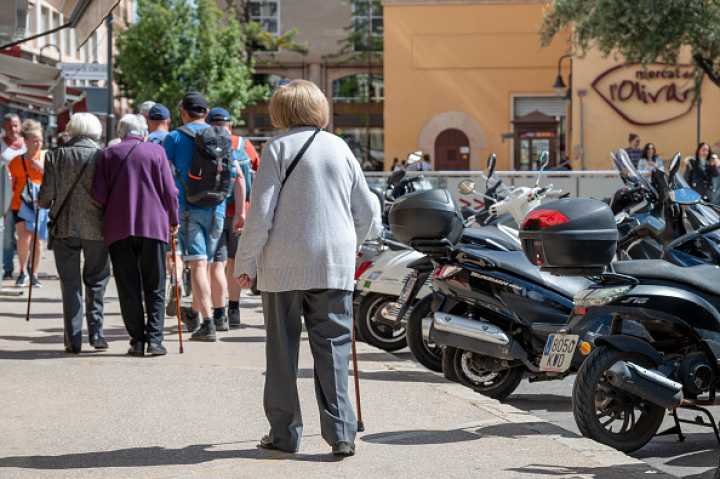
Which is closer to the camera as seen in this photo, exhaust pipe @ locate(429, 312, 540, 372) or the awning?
exhaust pipe @ locate(429, 312, 540, 372)

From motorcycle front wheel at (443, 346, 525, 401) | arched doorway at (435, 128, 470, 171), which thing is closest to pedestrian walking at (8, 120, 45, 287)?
motorcycle front wheel at (443, 346, 525, 401)

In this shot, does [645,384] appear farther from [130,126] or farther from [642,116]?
[642,116]

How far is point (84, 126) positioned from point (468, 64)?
35.1m

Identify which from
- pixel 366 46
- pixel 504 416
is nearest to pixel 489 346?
pixel 504 416

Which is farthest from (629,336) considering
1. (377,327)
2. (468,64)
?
(468,64)

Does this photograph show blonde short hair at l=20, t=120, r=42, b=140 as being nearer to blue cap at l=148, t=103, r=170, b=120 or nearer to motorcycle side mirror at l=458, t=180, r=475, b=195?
blue cap at l=148, t=103, r=170, b=120

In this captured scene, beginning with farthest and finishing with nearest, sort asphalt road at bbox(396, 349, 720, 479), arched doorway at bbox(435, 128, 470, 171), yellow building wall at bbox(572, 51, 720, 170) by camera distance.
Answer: arched doorway at bbox(435, 128, 470, 171)
yellow building wall at bbox(572, 51, 720, 170)
asphalt road at bbox(396, 349, 720, 479)

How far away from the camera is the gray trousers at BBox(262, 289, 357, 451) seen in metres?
4.86

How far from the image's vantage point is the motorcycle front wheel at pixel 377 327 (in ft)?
30.1

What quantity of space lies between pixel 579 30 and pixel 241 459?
24.8 m

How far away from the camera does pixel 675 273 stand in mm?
5512

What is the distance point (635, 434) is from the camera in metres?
5.41

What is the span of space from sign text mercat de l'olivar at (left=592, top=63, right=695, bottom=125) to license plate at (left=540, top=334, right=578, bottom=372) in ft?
107

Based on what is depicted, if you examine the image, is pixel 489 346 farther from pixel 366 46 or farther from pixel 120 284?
pixel 366 46
